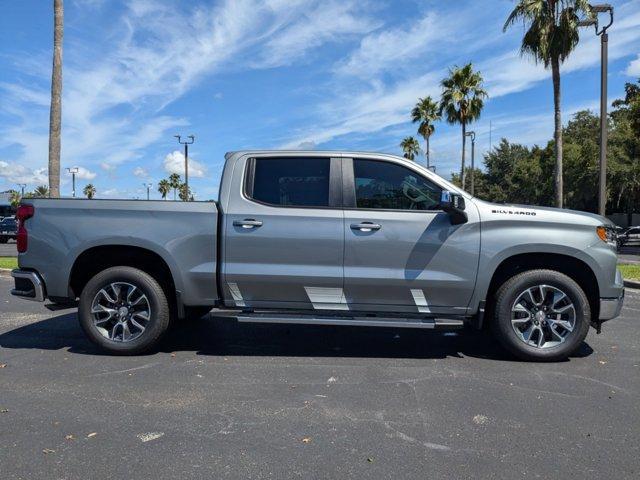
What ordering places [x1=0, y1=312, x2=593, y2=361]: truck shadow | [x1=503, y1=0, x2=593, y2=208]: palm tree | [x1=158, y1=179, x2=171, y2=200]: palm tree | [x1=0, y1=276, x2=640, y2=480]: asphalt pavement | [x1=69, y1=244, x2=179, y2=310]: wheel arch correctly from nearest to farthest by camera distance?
[x1=0, y1=276, x2=640, y2=480]: asphalt pavement < [x1=69, y1=244, x2=179, y2=310]: wheel arch < [x1=0, y1=312, x2=593, y2=361]: truck shadow < [x1=503, y1=0, x2=593, y2=208]: palm tree < [x1=158, y1=179, x2=171, y2=200]: palm tree

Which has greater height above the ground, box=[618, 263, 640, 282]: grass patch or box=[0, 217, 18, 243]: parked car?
box=[0, 217, 18, 243]: parked car

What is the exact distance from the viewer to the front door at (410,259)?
4988mm

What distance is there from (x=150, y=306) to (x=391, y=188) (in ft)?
8.54

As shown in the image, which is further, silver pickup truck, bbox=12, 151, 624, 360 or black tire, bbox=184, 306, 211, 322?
black tire, bbox=184, 306, 211, 322

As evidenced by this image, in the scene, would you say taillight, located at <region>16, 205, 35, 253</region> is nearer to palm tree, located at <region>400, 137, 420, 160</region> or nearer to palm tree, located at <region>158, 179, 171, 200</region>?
palm tree, located at <region>400, 137, 420, 160</region>

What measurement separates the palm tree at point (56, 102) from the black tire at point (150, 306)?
9.53m

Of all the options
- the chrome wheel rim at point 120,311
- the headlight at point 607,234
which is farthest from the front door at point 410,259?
the chrome wheel rim at point 120,311

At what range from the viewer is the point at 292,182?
17.3ft

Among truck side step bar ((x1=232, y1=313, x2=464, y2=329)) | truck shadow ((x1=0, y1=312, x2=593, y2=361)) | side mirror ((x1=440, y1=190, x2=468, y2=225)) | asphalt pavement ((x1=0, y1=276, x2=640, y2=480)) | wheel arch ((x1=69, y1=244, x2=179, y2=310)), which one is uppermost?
side mirror ((x1=440, y1=190, x2=468, y2=225))

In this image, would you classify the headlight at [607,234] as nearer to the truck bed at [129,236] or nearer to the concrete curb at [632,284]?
the truck bed at [129,236]

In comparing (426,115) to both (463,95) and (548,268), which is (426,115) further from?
(548,268)

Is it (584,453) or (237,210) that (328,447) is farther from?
(237,210)

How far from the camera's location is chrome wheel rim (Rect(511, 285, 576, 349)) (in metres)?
5.02

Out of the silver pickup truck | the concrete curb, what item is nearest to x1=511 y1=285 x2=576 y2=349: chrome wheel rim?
the silver pickup truck
